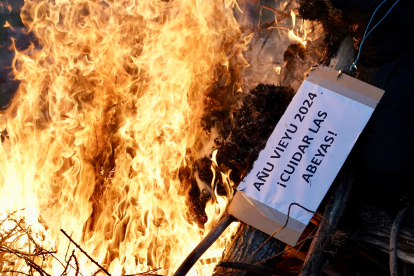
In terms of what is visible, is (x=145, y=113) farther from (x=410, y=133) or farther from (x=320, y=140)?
(x=410, y=133)

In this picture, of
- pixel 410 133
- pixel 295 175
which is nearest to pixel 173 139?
pixel 295 175

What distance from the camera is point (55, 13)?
3.74 m

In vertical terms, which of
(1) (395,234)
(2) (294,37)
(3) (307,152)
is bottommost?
(1) (395,234)

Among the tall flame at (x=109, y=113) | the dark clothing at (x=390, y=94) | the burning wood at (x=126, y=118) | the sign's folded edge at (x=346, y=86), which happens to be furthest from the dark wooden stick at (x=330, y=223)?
the tall flame at (x=109, y=113)

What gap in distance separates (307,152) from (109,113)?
2500 millimetres

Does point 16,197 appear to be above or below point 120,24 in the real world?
below

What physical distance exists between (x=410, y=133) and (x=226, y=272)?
1.90 m

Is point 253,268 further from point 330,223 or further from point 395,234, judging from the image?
point 395,234

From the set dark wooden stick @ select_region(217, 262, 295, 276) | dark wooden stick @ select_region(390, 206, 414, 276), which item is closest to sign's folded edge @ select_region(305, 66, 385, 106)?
dark wooden stick @ select_region(390, 206, 414, 276)

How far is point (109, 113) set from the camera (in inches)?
153

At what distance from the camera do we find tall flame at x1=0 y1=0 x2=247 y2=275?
141 inches

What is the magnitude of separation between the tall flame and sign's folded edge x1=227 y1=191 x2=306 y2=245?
40.4 inches

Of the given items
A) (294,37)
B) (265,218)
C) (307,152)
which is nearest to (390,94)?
(307,152)

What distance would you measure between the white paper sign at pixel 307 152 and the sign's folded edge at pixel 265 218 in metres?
0.05
